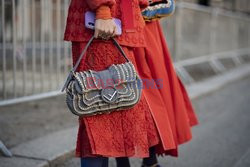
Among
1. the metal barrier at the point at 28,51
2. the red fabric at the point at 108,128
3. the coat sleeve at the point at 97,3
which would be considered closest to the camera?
the coat sleeve at the point at 97,3

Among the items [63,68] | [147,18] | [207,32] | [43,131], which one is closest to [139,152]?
[147,18]

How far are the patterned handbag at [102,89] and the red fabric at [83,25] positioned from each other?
0.20ft

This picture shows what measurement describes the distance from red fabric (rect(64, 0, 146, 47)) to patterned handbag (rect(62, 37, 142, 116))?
0.20 ft

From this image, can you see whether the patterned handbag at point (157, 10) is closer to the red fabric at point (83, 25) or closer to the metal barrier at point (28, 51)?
the red fabric at point (83, 25)

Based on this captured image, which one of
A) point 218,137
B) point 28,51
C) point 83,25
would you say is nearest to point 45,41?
point 28,51

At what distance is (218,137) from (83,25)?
8.28 feet

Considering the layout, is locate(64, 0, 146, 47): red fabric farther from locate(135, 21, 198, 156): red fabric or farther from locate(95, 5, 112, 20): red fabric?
locate(135, 21, 198, 156): red fabric

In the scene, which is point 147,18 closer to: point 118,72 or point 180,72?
point 118,72

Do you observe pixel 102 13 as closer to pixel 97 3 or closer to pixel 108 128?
pixel 97 3

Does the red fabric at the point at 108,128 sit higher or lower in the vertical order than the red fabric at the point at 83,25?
lower

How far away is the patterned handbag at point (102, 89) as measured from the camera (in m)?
2.33

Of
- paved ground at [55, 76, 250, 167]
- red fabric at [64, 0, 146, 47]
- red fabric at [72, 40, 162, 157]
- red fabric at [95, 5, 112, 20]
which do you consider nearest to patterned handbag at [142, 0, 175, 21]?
red fabric at [64, 0, 146, 47]

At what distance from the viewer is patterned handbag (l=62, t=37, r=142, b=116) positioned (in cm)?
233

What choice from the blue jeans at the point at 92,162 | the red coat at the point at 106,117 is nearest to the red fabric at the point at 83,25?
the red coat at the point at 106,117
